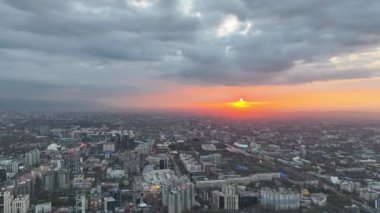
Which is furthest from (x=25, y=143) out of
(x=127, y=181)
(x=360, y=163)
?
(x=360, y=163)

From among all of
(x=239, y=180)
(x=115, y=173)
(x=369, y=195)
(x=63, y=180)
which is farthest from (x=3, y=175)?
(x=369, y=195)

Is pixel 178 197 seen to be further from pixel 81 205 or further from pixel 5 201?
pixel 5 201

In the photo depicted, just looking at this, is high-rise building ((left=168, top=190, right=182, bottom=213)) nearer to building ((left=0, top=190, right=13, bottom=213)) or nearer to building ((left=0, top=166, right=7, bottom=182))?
building ((left=0, top=190, right=13, bottom=213))

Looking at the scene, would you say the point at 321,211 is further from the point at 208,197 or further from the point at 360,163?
the point at 360,163

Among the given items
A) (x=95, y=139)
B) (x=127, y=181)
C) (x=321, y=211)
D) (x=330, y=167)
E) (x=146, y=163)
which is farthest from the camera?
(x=95, y=139)

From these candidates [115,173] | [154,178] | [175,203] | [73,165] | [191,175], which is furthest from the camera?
[73,165]

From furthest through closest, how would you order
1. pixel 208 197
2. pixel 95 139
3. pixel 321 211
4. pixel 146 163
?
pixel 95 139 → pixel 146 163 → pixel 208 197 → pixel 321 211
